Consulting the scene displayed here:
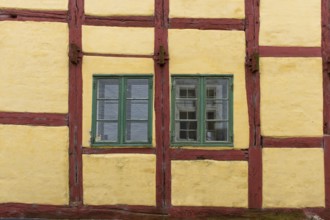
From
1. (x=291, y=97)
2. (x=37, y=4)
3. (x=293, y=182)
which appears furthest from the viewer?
(x=37, y=4)

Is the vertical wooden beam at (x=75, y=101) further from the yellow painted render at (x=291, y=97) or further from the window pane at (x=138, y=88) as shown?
the yellow painted render at (x=291, y=97)

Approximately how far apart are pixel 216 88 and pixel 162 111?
0.99 m

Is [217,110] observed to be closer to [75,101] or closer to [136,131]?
[136,131]

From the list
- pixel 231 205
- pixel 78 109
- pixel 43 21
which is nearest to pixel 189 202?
pixel 231 205

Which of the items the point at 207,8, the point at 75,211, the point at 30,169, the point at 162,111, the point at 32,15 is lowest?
the point at 75,211

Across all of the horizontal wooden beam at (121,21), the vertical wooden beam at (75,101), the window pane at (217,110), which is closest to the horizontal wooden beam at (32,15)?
the vertical wooden beam at (75,101)

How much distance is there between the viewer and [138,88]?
302 inches

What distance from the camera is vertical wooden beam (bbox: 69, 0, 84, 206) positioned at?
7.49m

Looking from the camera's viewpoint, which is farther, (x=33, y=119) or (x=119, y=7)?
(x=119, y=7)

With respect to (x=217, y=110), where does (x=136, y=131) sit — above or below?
below

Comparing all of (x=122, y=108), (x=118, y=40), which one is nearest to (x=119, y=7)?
Result: (x=118, y=40)

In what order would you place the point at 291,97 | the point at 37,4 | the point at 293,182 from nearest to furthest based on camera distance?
the point at 293,182 < the point at 291,97 < the point at 37,4

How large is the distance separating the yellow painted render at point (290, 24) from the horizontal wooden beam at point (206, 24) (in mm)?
437

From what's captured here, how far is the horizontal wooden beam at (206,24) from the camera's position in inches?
302
